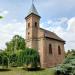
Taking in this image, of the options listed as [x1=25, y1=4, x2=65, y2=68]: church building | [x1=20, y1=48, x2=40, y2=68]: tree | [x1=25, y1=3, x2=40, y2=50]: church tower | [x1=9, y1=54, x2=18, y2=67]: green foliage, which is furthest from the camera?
[x1=25, y1=3, x2=40, y2=50]: church tower

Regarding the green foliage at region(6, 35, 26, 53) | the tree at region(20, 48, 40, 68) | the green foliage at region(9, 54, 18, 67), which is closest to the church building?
the green foliage at region(9, 54, 18, 67)

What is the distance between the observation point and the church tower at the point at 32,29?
40219mm

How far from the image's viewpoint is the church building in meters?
39.0

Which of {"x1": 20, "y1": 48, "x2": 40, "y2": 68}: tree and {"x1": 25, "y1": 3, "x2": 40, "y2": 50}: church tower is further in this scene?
{"x1": 25, "y1": 3, "x2": 40, "y2": 50}: church tower

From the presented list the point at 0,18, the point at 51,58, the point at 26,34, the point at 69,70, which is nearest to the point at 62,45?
the point at 51,58

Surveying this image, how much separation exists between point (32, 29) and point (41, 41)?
3396mm

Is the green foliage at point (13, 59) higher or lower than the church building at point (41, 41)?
lower

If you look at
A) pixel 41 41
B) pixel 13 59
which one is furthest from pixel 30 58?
pixel 41 41

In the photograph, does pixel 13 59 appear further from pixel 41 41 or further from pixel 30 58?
pixel 41 41

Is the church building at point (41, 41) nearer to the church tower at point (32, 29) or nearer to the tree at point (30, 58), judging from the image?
the church tower at point (32, 29)

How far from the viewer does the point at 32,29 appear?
40.6 metres

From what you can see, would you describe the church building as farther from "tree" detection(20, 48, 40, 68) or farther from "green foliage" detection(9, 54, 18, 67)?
"tree" detection(20, 48, 40, 68)

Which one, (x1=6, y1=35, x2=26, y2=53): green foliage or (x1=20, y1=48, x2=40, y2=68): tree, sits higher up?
(x1=6, y1=35, x2=26, y2=53): green foliage

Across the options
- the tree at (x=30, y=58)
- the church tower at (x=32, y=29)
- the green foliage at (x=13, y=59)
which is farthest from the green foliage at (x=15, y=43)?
the tree at (x=30, y=58)
